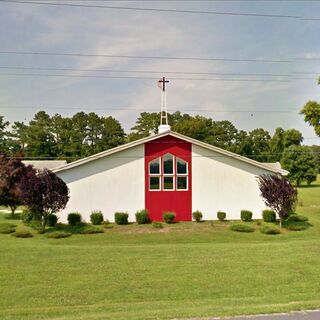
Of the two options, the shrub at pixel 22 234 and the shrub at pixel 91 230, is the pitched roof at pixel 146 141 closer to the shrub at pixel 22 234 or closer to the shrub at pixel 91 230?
the shrub at pixel 91 230

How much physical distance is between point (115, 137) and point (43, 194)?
189 ft

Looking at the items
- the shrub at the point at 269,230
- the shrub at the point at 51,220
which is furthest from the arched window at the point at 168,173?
the shrub at the point at 51,220

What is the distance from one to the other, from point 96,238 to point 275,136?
2811 inches

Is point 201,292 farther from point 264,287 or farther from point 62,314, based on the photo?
point 62,314

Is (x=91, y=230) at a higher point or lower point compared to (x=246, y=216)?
lower

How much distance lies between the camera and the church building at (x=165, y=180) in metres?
26.1

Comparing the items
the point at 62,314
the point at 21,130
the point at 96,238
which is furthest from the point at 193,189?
the point at 21,130

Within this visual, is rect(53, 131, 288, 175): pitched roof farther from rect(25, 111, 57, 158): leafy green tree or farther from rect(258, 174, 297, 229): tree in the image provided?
rect(25, 111, 57, 158): leafy green tree

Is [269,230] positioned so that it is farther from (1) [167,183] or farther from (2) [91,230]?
(2) [91,230]

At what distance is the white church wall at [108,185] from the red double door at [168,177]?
0.62 m

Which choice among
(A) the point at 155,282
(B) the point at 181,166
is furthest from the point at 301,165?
(A) the point at 155,282

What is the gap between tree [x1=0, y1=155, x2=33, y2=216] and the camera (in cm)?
2592

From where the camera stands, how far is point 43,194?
21.9 m

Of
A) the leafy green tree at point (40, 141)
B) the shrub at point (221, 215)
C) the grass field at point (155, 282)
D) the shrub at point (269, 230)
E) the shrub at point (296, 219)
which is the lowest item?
the grass field at point (155, 282)
